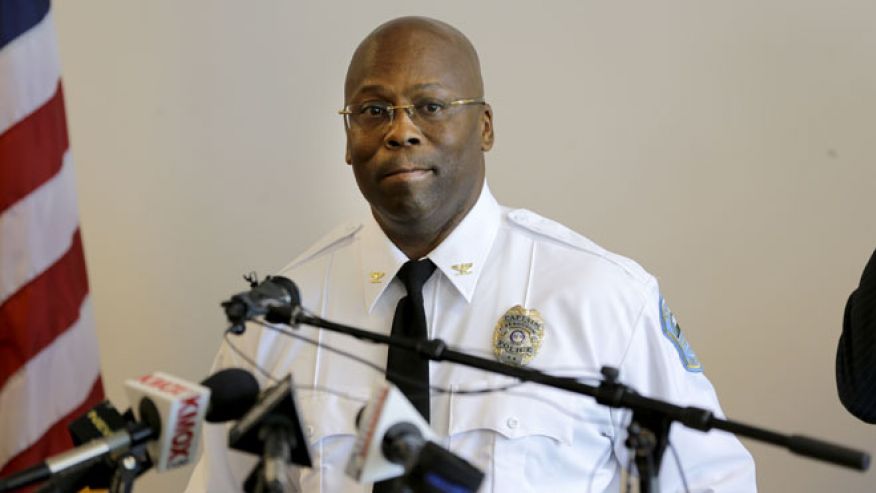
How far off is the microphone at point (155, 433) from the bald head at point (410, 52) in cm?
81

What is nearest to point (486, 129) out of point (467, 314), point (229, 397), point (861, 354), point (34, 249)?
point (467, 314)

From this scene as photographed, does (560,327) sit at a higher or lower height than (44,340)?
higher

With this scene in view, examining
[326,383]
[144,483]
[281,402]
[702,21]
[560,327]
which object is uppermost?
[702,21]

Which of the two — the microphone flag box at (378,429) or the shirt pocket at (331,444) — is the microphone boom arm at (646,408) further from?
the shirt pocket at (331,444)

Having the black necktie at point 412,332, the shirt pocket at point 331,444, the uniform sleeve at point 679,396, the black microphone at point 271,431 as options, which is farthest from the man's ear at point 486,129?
the black microphone at point 271,431

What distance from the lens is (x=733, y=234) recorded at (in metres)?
2.21

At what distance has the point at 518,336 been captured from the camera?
1.68 meters

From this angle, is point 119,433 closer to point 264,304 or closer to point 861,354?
point 264,304

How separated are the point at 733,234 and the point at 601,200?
28cm

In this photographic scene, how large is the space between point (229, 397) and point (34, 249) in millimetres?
1241

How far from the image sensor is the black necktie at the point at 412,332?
161 cm

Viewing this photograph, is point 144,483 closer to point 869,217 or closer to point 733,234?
point 733,234

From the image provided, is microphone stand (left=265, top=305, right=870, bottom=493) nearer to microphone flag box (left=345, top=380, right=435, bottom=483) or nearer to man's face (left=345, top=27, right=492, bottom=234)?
microphone flag box (left=345, top=380, right=435, bottom=483)

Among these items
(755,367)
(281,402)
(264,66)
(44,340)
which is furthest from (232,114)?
(281,402)
